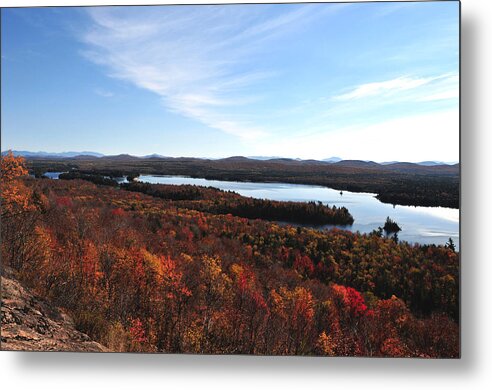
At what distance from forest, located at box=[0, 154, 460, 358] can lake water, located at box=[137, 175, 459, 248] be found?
149 mm

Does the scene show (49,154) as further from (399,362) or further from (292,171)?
(399,362)

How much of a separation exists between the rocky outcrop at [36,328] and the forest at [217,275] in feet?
0.42

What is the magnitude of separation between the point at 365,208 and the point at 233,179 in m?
Answer: 1.84

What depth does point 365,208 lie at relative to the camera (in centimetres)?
464

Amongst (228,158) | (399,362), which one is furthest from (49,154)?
(399,362)

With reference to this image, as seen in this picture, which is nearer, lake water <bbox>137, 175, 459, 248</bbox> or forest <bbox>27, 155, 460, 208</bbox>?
lake water <bbox>137, 175, 459, 248</bbox>

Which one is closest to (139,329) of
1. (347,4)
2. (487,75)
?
(347,4)

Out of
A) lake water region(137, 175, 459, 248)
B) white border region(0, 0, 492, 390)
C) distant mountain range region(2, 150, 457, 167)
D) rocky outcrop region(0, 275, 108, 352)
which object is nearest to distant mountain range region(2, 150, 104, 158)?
distant mountain range region(2, 150, 457, 167)

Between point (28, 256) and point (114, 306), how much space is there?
52.7 inches

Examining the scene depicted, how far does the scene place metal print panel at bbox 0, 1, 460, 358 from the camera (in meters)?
4.20

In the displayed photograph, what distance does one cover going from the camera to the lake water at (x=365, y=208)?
423 cm

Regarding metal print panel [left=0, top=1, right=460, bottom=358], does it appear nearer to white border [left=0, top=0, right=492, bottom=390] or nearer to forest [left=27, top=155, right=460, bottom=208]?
forest [left=27, top=155, right=460, bottom=208]

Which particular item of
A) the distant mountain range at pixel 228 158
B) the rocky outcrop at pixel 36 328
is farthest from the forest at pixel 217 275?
the distant mountain range at pixel 228 158

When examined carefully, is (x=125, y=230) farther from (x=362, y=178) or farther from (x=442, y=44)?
(x=442, y=44)
